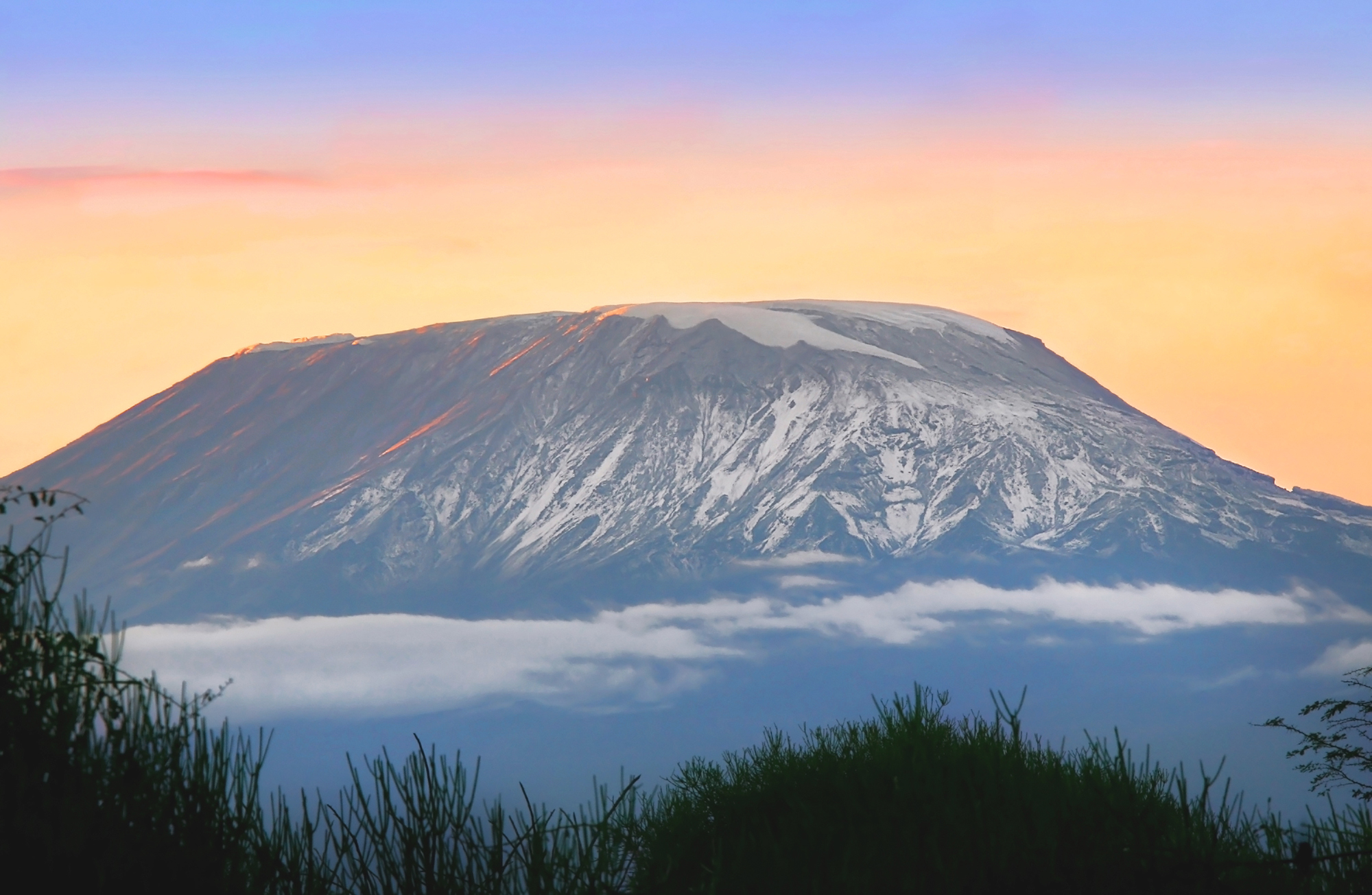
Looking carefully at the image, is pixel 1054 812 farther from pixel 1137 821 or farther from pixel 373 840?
pixel 373 840

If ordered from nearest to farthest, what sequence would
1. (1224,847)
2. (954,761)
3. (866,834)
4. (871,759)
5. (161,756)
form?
1. (161,756)
2. (1224,847)
3. (866,834)
4. (954,761)
5. (871,759)

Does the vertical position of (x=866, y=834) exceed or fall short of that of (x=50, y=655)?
it falls short

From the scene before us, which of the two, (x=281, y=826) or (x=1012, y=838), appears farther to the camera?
(x=1012, y=838)

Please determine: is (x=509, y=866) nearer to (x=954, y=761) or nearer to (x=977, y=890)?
(x=977, y=890)

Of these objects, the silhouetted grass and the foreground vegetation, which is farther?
the silhouetted grass

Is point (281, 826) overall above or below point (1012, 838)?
Result: above

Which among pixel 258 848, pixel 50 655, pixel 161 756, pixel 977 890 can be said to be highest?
pixel 50 655

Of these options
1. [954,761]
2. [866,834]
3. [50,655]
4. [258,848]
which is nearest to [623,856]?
[258,848]

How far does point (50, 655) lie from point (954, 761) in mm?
11060

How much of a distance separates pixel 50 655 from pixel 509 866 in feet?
10.0

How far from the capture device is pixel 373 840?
27.4 ft

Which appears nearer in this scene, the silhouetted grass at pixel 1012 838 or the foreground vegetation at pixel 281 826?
the foreground vegetation at pixel 281 826

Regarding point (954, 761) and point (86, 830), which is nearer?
point (86, 830)

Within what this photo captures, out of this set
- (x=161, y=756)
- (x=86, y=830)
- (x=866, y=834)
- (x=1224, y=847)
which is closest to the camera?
(x=86, y=830)
